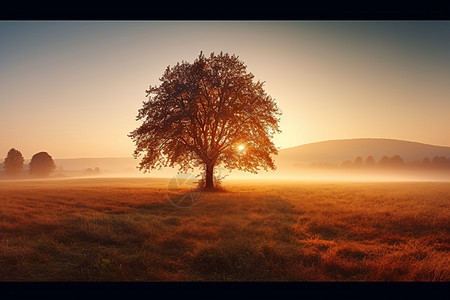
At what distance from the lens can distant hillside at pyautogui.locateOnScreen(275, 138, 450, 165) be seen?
13162cm

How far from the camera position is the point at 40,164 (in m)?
66.9

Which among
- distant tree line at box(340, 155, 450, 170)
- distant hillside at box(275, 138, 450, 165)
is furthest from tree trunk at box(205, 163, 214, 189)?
distant hillside at box(275, 138, 450, 165)

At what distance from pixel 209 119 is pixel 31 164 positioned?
6415 centimetres

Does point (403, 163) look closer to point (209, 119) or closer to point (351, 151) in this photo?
point (351, 151)

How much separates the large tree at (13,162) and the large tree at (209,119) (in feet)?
164

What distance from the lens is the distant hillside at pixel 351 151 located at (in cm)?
13162

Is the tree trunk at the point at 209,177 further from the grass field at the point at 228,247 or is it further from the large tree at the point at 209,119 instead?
the grass field at the point at 228,247

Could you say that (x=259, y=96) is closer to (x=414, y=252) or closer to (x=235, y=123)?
(x=235, y=123)

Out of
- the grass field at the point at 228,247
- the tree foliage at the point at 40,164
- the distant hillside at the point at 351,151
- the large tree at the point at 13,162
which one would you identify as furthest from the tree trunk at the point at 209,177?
the distant hillside at the point at 351,151

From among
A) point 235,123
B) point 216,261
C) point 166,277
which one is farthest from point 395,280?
point 235,123

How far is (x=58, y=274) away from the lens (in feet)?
22.7

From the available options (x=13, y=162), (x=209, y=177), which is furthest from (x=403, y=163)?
(x=13, y=162)

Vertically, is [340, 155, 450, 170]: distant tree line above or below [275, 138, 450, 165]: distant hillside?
below

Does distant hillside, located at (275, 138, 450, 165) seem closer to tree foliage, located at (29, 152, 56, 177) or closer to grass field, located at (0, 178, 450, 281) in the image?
tree foliage, located at (29, 152, 56, 177)
